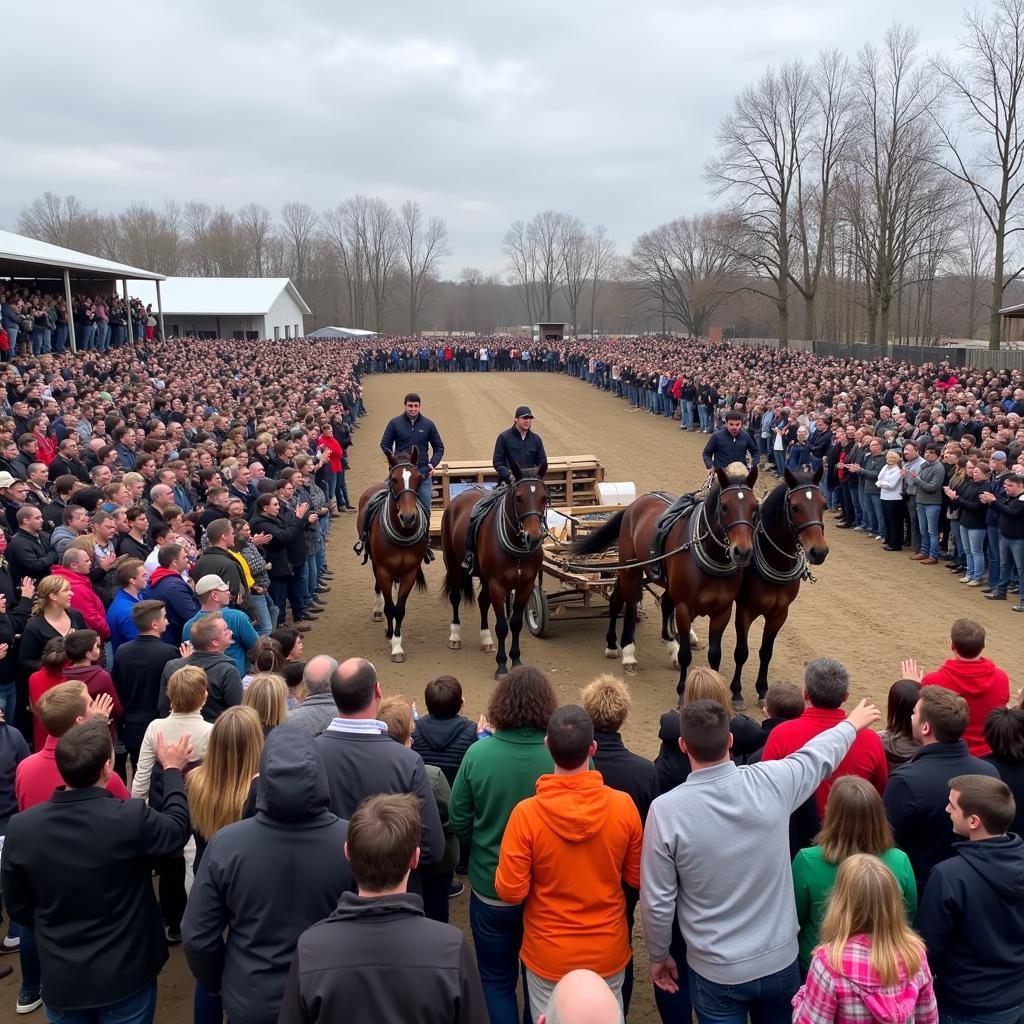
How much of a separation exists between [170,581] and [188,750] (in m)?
3.15

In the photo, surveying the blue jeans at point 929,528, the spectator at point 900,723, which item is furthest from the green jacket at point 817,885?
the blue jeans at point 929,528

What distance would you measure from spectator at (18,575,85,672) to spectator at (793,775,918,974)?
4.85 metres

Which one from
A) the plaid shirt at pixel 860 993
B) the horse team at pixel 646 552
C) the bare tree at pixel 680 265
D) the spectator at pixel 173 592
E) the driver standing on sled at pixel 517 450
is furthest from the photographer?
the bare tree at pixel 680 265

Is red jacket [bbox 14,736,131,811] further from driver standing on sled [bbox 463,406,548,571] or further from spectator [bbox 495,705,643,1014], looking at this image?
driver standing on sled [bbox 463,406,548,571]

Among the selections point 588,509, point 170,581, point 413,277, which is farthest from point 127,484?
point 413,277

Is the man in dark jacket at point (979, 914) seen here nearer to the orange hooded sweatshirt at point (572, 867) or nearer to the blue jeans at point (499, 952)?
the orange hooded sweatshirt at point (572, 867)

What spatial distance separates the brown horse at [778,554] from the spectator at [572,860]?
15.3ft

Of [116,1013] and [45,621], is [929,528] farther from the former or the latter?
[116,1013]

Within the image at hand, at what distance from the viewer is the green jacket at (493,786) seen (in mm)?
3574

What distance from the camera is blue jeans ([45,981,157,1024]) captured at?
10.8 feet

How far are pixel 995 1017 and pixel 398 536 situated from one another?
6.98 meters

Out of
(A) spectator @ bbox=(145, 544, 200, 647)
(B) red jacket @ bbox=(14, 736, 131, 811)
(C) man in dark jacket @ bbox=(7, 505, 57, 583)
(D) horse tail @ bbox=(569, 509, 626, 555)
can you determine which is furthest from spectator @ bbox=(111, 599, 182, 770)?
(D) horse tail @ bbox=(569, 509, 626, 555)

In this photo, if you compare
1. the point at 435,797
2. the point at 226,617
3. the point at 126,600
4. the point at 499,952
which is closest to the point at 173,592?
the point at 126,600

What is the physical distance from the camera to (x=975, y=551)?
11906 millimetres
